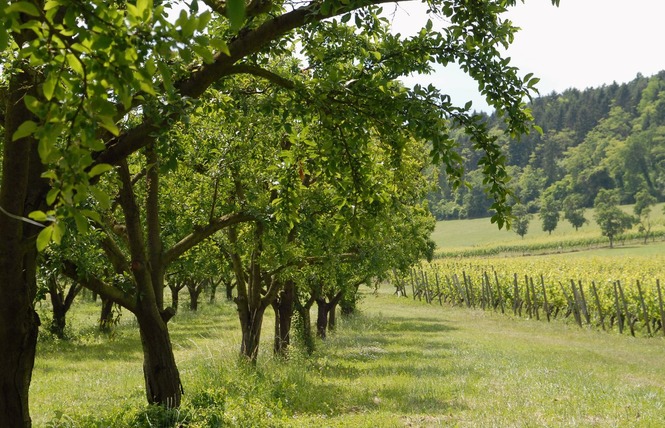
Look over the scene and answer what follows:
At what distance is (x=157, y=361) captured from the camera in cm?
962

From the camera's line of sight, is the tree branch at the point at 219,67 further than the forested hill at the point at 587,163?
No

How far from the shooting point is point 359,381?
16797 mm

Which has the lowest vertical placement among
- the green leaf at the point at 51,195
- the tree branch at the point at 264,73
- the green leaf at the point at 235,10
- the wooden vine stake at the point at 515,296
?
the wooden vine stake at the point at 515,296

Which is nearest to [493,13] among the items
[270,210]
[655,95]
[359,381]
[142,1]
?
[142,1]

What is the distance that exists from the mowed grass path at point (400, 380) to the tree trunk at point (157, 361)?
691 mm

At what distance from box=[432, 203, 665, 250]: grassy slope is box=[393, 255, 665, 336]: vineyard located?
56.9 metres

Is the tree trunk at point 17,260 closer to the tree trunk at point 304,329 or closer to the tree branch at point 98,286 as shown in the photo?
the tree branch at point 98,286

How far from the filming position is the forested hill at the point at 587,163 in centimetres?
15075

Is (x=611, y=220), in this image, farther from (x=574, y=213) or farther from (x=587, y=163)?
(x=587, y=163)

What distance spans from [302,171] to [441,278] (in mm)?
50187

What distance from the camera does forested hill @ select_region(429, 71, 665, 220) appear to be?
15075cm

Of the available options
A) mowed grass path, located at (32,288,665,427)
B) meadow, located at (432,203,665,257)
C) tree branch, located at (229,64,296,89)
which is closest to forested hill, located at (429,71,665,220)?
meadow, located at (432,203,665,257)

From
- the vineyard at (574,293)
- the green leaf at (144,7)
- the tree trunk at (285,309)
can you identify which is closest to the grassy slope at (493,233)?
the vineyard at (574,293)

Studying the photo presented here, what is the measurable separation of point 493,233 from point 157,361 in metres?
136
